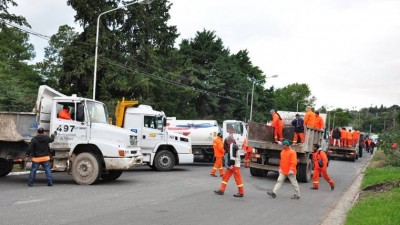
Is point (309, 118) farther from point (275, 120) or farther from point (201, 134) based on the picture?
point (201, 134)

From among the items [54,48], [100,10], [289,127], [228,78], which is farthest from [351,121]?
[289,127]

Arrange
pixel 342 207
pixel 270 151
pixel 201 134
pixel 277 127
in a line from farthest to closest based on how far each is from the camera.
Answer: pixel 201 134 → pixel 277 127 → pixel 270 151 → pixel 342 207

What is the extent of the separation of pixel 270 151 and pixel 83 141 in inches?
286

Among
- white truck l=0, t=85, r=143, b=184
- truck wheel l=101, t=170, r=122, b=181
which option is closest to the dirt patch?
white truck l=0, t=85, r=143, b=184

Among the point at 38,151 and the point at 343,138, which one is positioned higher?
the point at 343,138

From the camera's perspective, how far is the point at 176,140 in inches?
758

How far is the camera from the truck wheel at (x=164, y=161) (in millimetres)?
18859

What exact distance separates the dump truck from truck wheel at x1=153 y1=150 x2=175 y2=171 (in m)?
3.54

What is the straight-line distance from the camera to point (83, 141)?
43.9ft

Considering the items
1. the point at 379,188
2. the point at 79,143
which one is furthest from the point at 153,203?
the point at 379,188

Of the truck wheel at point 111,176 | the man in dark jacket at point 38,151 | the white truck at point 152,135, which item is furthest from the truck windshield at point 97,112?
the white truck at point 152,135

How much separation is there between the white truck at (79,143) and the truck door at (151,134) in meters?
4.79

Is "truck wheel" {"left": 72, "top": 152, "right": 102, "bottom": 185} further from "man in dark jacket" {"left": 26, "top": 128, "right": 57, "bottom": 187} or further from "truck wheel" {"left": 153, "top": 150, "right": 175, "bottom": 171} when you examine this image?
"truck wheel" {"left": 153, "top": 150, "right": 175, "bottom": 171}

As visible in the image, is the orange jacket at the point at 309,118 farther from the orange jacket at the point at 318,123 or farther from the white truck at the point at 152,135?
the white truck at the point at 152,135
